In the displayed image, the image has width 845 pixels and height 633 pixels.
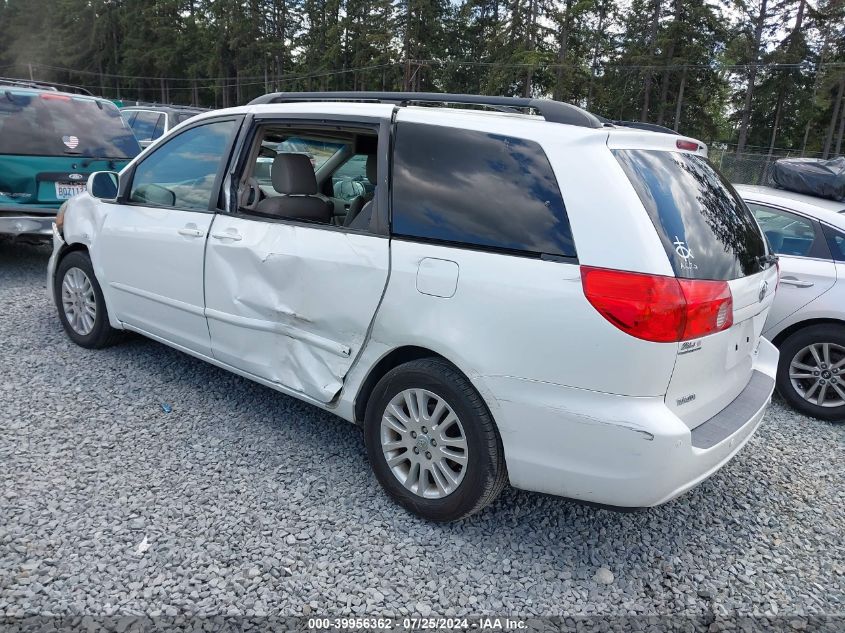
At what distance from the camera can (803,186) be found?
5469 millimetres

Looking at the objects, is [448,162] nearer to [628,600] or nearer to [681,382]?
[681,382]

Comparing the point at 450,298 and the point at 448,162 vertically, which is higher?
the point at 448,162


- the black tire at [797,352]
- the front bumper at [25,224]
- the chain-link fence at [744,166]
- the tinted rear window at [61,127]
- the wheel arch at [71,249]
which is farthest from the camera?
the chain-link fence at [744,166]

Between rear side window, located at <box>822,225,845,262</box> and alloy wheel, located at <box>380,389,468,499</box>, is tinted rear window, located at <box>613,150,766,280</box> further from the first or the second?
rear side window, located at <box>822,225,845,262</box>

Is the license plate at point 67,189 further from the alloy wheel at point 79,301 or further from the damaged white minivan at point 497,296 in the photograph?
the damaged white minivan at point 497,296

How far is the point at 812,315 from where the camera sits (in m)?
4.41

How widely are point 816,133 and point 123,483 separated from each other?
166 feet

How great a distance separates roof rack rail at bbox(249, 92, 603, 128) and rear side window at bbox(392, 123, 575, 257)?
18 centimetres

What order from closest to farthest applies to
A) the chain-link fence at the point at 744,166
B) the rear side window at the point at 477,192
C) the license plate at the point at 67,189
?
the rear side window at the point at 477,192 → the license plate at the point at 67,189 → the chain-link fence at the point at 744,166

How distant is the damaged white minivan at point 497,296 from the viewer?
2340 millimetres

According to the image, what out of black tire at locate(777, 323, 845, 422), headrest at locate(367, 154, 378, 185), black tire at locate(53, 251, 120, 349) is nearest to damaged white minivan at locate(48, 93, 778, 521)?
A: headrest at locate(367, 154, 378, 185)

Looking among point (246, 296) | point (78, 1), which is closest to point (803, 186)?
point (246, 296)

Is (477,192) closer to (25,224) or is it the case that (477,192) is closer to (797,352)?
(797,352)

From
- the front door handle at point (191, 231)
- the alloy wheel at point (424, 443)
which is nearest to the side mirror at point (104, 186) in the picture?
the front door handle at point (191, 231)
